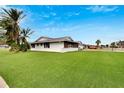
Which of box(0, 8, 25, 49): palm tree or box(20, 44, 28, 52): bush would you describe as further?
box(20, 44, 28, 52): bush

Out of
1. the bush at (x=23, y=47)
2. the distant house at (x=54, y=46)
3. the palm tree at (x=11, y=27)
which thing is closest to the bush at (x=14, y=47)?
the palm tree at (x=11, y=27)

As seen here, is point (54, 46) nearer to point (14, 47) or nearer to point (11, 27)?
point (14, 47)

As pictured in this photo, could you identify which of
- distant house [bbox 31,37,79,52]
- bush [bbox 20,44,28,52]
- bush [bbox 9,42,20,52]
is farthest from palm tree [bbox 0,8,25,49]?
distant house [bbox 31,37,79,52]

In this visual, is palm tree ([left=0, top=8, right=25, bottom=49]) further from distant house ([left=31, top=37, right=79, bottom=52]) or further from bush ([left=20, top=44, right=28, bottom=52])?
distant house ([left=31, top=37, right=79, bottom=52])

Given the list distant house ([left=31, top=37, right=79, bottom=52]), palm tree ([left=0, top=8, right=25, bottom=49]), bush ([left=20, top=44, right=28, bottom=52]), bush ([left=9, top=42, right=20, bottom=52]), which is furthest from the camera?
distant house ([left=31, top=37, right=79, bottom=52])

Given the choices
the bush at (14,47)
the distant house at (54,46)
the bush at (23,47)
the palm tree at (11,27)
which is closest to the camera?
the palm tree at (11,27)

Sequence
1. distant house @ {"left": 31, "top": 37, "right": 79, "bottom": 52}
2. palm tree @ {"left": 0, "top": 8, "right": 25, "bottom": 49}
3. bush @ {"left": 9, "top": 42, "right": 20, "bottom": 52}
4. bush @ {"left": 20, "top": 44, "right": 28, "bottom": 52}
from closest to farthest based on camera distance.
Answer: palm tree @ {"left": 0, "top": 8, "right": 25, "bottom": 49} < bush @ {"left": 9, "top": 42, "right": 20, "bottom": 52} < bush @ {"left": 20, "top": 44, "right": 28, "bottom": 52} < distant house @ {"left": 31, "top": 37, "right": 79, "bottom": 52}

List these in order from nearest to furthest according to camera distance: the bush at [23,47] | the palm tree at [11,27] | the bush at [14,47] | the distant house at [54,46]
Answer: the palm tree at [11,27] < the bush at [14,47] < the bush at [23,47] < the distant house at [54,46]

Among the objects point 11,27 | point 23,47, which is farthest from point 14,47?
point 11,27

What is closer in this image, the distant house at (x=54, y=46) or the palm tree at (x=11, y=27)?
the palm tree at (x=11, y=27)

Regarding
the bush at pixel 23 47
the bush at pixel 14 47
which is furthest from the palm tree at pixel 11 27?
the bush at pixel 23 47

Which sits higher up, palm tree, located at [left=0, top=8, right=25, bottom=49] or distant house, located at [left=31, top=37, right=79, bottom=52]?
palm tree, located at [left=0, top=8, right=25, bottom=49]

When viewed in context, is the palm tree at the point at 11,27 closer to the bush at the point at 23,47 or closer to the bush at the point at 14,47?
the bush at the point at 14,47

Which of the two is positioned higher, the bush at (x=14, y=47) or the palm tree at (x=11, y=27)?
the palm tree at (x=11, y=27)
